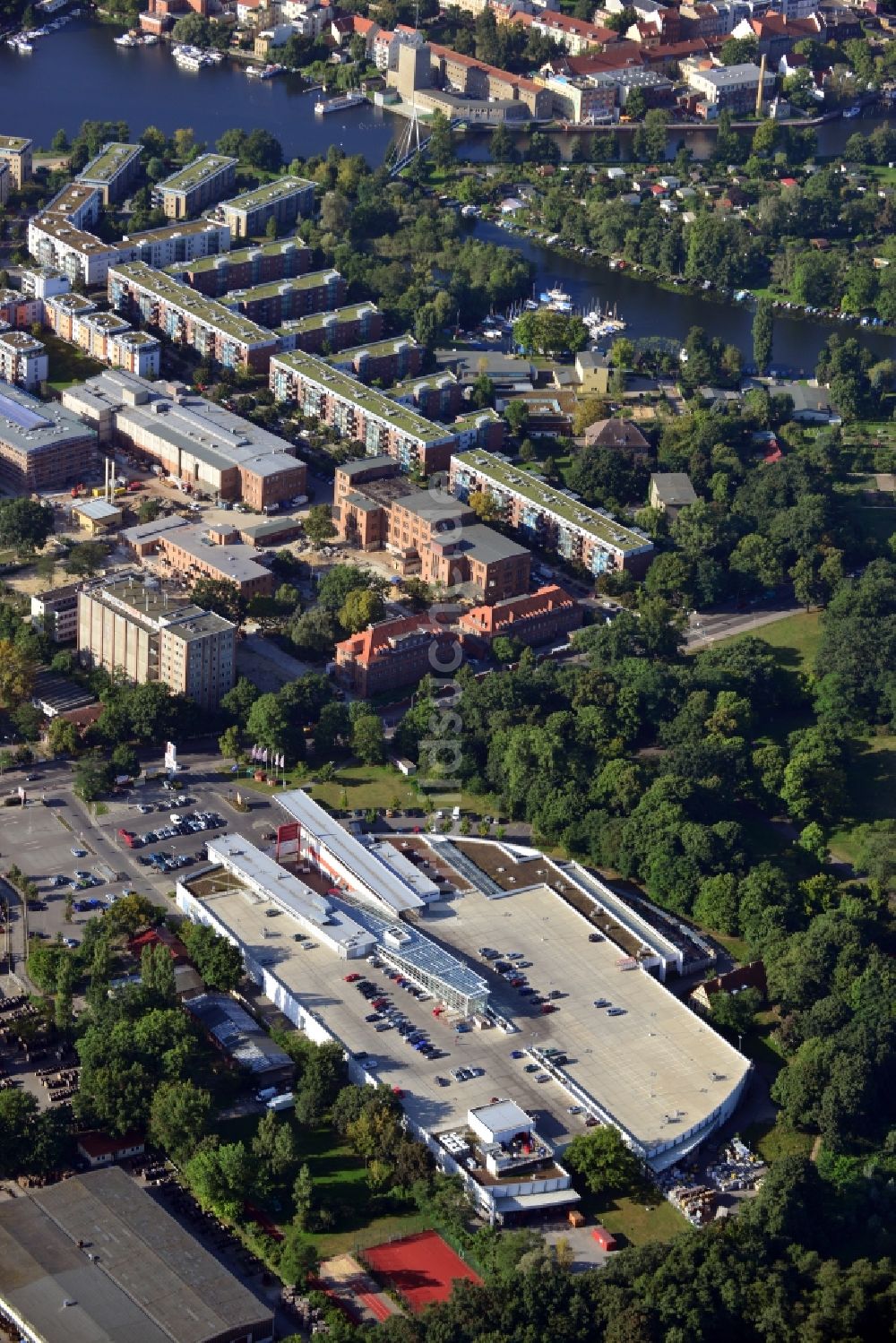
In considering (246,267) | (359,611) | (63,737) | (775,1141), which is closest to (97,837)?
(63,737)

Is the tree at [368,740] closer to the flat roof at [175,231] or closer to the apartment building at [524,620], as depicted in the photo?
the apartment building at [524,620]

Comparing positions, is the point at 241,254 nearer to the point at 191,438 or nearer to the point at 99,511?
the point at 191,438

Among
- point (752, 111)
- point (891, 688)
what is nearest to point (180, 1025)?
point (891, 688)

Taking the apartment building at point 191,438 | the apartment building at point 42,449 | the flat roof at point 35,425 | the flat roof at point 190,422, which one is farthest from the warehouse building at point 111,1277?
the flat roof at point 35,425

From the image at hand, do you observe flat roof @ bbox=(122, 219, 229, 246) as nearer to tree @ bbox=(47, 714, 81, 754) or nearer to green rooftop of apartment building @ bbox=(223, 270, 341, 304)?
green rooftop of apartment building @ bbox=(223, 270, 341, 304)

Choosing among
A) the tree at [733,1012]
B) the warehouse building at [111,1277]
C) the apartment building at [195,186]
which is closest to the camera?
the warehouse building at [111,1277]

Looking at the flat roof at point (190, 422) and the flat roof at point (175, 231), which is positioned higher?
the flat roof at point (175, 231)
